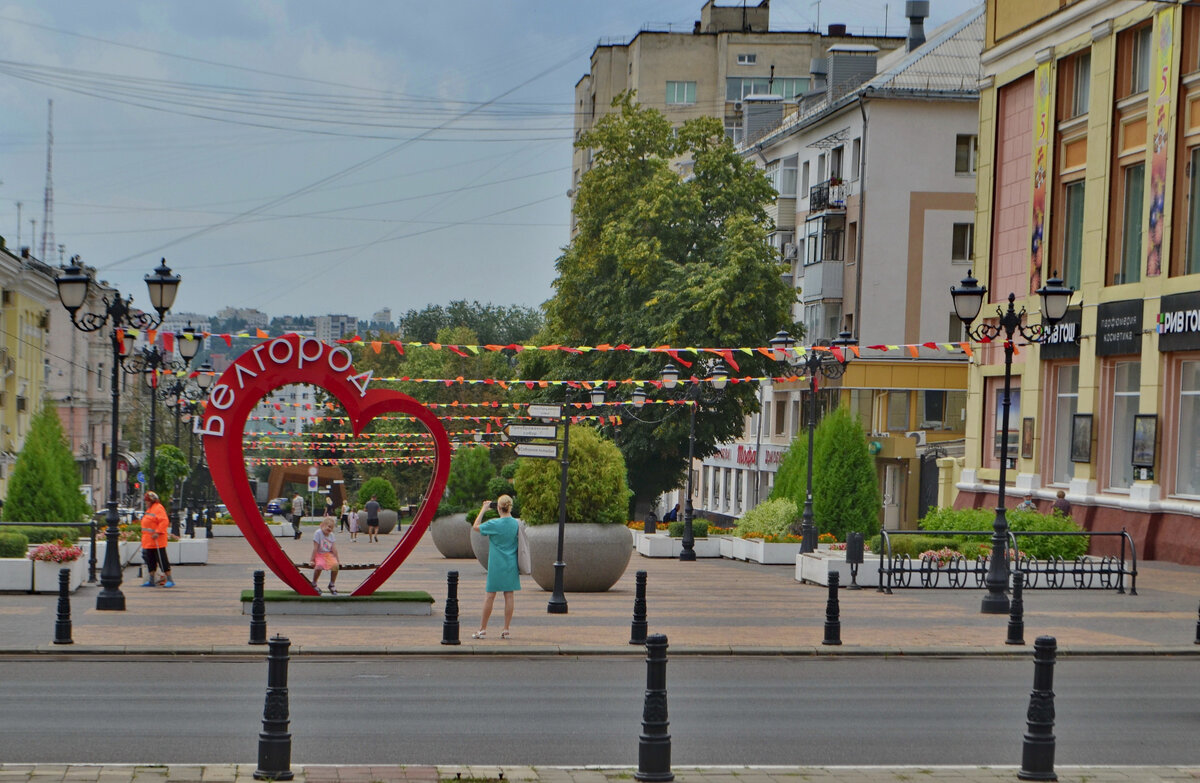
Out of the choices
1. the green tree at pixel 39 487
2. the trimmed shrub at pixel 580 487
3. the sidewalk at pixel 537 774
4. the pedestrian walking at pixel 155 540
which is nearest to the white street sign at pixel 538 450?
the trimmed shrub at pixel 580 487

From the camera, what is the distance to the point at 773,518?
127ft

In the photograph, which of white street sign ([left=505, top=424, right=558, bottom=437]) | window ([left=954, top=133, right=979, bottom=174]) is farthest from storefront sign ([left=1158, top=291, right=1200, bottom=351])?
window ([left=954, top=133, right=979, bottom=174])

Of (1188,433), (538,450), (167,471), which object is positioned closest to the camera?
(538,450)

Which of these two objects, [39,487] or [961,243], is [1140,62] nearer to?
[961,243]

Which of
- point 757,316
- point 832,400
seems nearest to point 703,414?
point 757,316

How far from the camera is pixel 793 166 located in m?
69.1

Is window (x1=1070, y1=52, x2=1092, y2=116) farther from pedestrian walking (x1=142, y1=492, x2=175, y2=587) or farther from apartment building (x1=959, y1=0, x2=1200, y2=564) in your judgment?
A: pedestrian walking (x1=142, y1=492, x2=175, y2=587)

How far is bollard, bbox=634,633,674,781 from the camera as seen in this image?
32.2ft

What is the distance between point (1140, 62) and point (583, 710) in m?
27.5

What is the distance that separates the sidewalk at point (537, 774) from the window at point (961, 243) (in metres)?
50.2

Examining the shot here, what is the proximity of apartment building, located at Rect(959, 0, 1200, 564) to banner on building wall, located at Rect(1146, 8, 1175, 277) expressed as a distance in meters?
0.04

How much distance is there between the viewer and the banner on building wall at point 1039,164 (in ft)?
130

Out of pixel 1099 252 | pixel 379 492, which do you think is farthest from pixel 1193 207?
pixel 379 492

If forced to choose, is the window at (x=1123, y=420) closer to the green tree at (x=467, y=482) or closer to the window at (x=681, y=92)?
the green tree at (x=467, y=482)
